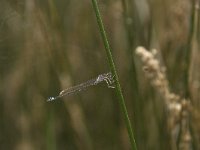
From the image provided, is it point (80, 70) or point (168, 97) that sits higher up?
point (80, 70)

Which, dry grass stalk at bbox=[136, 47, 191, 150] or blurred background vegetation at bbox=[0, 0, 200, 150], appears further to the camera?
blurred background vegetation at bbox=[0, 0, 200, 150]

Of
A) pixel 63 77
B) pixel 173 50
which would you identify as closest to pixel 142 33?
pixel 173 50

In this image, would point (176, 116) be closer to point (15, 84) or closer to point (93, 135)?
point (93, 135)

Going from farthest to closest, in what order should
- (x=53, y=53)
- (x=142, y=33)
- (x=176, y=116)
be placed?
(x=142, y=33)
(x=53, y=53)
(x=176, y=116)

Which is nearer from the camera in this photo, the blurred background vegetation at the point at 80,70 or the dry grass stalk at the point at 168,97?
the dry grass stalk at the point at 168,97

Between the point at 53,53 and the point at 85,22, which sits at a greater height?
the point at 85,22

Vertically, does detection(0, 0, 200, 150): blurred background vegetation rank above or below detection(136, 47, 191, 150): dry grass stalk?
above

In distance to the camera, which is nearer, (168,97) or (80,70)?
(168,97)

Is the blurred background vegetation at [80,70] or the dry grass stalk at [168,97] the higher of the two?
the blurred background vegetation at [80,70]
